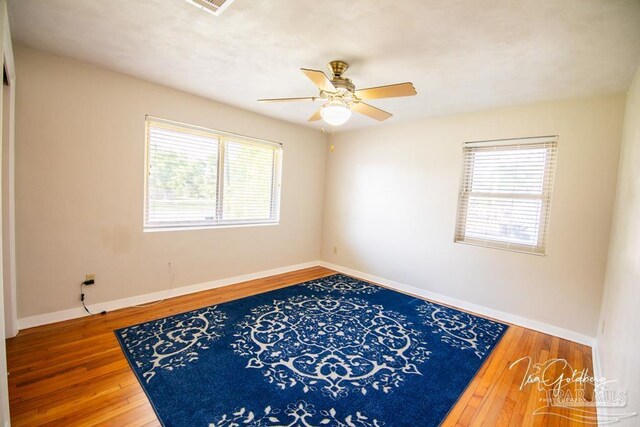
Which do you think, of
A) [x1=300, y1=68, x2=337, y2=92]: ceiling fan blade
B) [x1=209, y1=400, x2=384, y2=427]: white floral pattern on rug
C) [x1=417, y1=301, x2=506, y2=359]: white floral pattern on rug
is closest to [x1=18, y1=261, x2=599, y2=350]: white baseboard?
[x1=417, y1=301, x2=506, y2=359]: white floral pattern on rug

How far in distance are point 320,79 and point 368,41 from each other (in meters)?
0.44

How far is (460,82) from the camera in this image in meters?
2.77

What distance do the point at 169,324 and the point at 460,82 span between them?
360cm

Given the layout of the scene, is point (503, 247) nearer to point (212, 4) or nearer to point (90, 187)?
point (212, 4)

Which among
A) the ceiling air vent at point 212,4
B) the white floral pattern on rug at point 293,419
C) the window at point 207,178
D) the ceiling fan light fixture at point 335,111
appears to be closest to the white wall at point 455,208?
the window at point 207,178

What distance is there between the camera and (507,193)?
346 cm

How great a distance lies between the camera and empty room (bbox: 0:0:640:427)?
1878 millimetres

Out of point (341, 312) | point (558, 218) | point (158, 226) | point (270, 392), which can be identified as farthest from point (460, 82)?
point (158, 226)

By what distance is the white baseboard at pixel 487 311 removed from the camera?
3009 millimetres

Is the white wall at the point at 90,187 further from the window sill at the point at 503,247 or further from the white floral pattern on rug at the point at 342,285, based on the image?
the window sill at the point at 503,247

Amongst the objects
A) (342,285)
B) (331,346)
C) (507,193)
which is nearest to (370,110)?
(507,193)

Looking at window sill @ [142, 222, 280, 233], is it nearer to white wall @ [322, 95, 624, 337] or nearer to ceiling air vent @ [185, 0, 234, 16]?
white wall @ [322, 95, 624, 337]

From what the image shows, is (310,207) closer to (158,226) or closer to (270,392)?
(158,226)

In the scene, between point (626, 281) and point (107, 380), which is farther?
point (107, 380)
